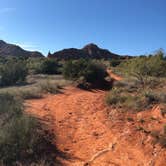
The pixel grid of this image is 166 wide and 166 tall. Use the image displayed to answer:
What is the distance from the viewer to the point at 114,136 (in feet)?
31.9

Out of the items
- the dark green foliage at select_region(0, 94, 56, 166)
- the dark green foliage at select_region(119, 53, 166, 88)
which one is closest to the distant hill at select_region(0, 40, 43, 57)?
the dark green foliage at select_region(119, 53, 166, 88)

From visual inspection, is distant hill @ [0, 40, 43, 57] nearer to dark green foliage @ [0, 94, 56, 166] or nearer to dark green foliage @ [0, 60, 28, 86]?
dark green foliage @ [0, 60, 28, 86]

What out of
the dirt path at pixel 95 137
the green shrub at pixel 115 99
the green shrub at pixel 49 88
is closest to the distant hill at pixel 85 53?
the green shrub at pixel 49 88

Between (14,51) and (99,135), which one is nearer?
(99,135)

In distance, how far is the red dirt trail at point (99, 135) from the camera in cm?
779

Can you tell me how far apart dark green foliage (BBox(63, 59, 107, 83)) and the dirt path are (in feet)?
32.6

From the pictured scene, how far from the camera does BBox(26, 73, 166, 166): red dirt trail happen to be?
779 centimetres

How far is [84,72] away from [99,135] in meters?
15.3

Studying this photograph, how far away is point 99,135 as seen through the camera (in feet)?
32.3

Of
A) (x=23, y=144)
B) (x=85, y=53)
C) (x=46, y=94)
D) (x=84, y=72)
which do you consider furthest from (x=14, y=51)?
(x=23, y=144)

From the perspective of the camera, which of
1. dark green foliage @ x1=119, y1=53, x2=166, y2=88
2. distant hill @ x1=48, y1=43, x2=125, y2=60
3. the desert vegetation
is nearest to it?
the desert vegetation

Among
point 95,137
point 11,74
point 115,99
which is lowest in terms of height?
point 95,137

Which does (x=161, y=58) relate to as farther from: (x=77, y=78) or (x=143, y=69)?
(x=77, y=78)

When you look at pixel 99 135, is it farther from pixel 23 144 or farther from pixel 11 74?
pixel 11 74
